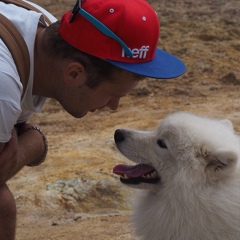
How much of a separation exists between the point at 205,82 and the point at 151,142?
763 centimetres

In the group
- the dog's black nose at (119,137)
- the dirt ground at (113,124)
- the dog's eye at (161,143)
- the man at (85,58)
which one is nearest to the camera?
the man at (85,58)

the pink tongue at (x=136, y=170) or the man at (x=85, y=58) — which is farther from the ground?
the man at (x=85, y=58)

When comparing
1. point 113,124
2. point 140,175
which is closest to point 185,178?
point 140,175

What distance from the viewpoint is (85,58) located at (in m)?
3.44

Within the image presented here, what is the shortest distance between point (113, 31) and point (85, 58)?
0.23m

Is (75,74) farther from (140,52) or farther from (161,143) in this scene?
(161,143)

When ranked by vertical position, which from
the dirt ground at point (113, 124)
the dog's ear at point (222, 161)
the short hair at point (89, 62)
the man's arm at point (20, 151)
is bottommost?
the dirt ground at point (113, 124)

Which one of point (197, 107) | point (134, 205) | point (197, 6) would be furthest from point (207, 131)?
point (197, 6)

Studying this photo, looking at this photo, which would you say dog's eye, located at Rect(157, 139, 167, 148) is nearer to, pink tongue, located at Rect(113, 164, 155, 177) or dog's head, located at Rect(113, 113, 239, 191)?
dog's head, located at Rect(113, 113, 239, 191)

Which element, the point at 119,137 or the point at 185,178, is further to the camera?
the point at 119,137

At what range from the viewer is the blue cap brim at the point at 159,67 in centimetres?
342

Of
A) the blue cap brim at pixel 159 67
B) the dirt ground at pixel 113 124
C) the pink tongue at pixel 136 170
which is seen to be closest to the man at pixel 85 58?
the blue cap brim at pixel 159 67

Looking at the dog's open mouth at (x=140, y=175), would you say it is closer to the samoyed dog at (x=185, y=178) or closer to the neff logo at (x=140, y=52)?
the samoyed dog at (x=185, y=178)

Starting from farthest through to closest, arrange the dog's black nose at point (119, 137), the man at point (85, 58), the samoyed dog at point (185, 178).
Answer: the dog's black nose at point (119, 137), the samoyed dog at point (185, 178), the man at point (85, 58)
